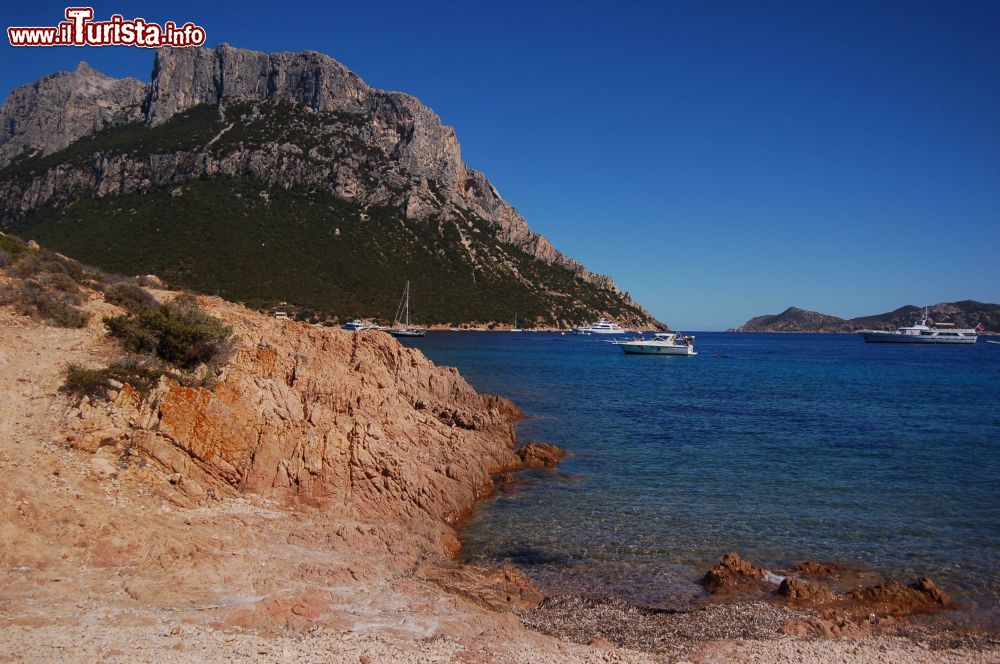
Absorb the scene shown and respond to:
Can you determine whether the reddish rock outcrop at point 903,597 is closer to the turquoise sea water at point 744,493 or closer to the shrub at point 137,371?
the turquoise sea water at point 744,493

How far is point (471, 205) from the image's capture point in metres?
124

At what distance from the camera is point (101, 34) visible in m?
20.3

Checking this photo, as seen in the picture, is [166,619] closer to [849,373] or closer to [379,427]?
[379,427]

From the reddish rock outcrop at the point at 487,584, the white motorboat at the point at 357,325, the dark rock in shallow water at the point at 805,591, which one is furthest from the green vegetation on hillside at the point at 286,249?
the dark rock in shallow water at the point at 805,591

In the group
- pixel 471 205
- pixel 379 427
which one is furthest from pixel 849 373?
pixel 471 205

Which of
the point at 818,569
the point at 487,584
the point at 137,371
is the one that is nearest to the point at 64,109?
the point at 137,371

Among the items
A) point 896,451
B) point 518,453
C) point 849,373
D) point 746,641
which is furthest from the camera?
point 849,373

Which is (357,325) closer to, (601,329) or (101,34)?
(101,34)

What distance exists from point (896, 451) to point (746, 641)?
1667cm

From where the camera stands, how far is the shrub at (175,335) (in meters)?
12.9

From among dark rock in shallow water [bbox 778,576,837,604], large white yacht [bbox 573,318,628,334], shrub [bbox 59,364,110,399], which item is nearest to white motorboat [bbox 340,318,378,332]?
shrub [bbox 59,364,110,399]

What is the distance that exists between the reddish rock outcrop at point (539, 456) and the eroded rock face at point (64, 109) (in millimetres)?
108511

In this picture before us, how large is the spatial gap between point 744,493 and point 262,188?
281ft

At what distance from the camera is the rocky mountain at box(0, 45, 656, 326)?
75312mm
